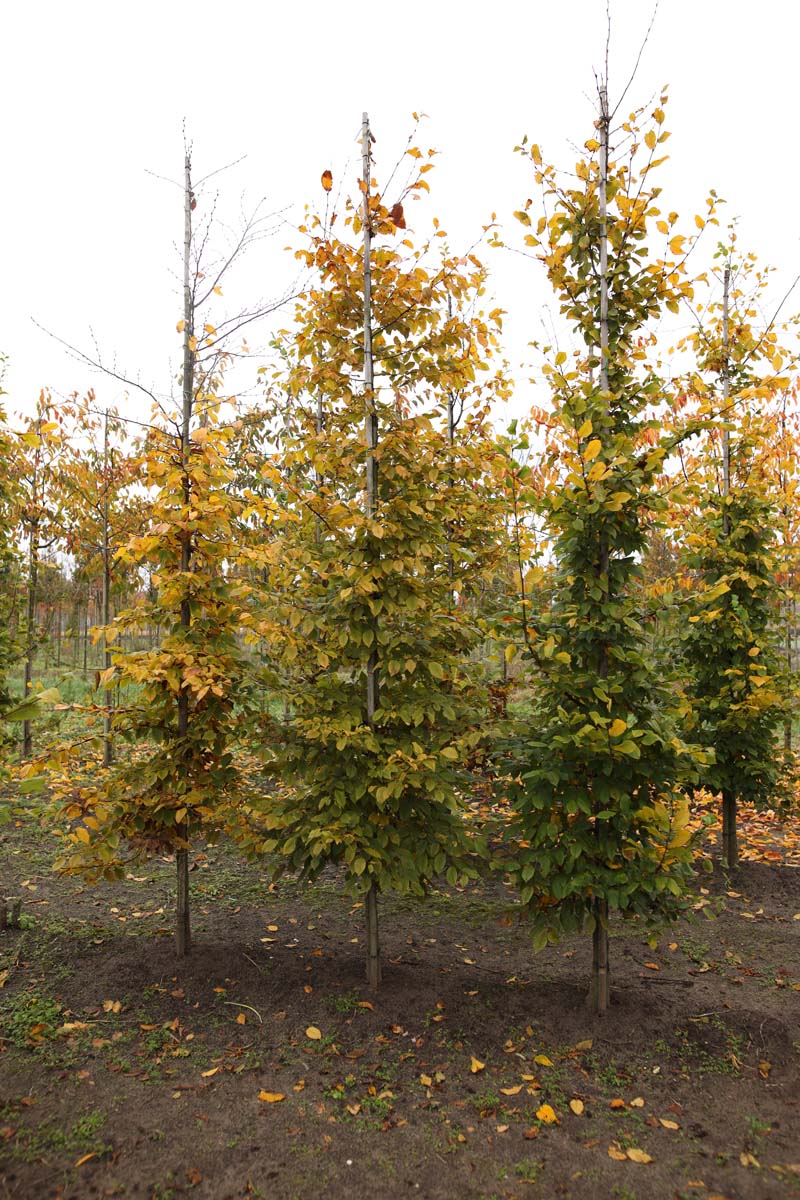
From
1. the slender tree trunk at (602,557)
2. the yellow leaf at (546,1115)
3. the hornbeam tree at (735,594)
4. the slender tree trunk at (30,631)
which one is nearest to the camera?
the yellow leaf at (546,1115)

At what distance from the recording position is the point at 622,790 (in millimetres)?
3404

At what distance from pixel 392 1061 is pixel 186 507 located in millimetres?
2882

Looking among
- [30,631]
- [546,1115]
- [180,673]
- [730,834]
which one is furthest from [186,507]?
[30,631]

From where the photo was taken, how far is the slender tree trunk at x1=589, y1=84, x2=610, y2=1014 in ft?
11.8

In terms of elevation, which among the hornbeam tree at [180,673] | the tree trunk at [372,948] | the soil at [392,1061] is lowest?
the soil at [392,1061]

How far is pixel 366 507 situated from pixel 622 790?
190 centimetres

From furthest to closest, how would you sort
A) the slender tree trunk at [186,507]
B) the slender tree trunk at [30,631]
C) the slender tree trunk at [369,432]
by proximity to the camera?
1. the slender tree trunk at [30,631]
2. the slender tree trunk at [186,507]
3. the slender tree trunk at [369,432]

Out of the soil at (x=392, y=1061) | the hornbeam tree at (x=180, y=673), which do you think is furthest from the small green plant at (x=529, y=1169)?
the hornbeam tree at (x=180, y=673)

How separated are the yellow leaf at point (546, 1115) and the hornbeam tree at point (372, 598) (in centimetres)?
101

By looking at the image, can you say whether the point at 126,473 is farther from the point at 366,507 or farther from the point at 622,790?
the point at 622,790

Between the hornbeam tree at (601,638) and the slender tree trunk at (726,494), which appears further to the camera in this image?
the slender tree trunk at (726,494)

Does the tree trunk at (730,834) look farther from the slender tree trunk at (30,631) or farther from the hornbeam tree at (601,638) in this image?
the slender tree trunk at (30,631)

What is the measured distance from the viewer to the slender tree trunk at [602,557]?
359cm

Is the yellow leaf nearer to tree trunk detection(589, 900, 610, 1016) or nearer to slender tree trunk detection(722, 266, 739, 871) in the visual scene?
tree trunk detection(589, 900, 610, 1016)
